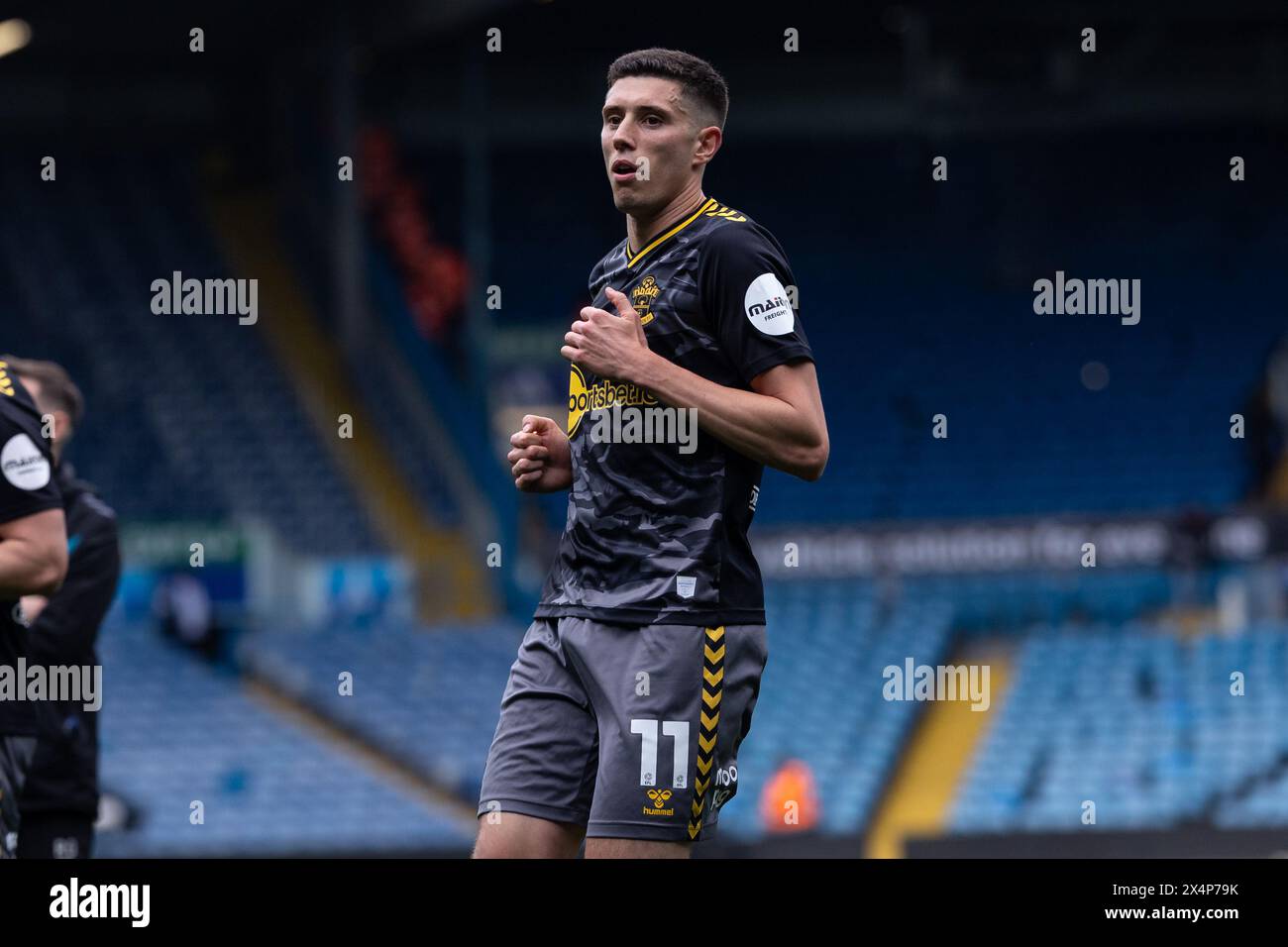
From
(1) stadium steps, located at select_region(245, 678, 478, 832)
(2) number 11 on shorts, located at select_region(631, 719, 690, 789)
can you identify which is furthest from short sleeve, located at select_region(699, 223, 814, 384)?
(1) stadium steps, located at select_region(245, 678, 478, 832)

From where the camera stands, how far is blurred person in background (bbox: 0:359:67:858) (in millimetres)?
4594

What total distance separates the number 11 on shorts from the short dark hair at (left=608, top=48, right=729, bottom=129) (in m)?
1.34

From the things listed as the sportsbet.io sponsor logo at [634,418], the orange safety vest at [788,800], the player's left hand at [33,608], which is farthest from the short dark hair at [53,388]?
the orange safety vest at [788,800]

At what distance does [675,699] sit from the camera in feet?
13.1

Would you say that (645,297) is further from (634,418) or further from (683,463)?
(683,463)

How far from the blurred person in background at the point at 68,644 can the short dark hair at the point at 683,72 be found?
8.37ft

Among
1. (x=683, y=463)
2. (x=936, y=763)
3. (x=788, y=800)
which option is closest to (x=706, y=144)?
(x=683, y=463)

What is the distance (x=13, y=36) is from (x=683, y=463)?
19.7 meters

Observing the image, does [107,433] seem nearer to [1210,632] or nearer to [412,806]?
[412,806]

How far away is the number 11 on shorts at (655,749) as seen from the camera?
3975 mm

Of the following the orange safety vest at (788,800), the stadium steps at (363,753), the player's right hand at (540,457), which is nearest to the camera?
the player's right hand at (540,457)

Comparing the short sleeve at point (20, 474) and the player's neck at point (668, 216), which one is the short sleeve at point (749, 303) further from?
the short sleeve at point (20, 474)
